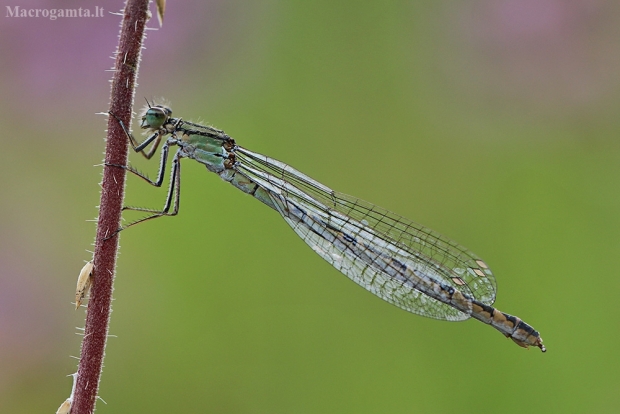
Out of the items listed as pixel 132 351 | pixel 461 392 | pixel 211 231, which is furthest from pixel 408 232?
pixel 132 351

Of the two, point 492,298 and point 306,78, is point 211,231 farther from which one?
point 492,298

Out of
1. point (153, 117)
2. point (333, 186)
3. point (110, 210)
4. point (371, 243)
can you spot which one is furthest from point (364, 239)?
point (110, 210)

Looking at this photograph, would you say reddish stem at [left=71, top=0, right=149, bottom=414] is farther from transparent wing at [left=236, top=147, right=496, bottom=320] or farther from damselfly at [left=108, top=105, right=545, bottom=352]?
transparent wing at [left=236, top=147, right=496, bottom=320]

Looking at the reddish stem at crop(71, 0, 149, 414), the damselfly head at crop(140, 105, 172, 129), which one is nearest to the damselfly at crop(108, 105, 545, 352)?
the damselfly head at crop(140, 105, 172, 129)

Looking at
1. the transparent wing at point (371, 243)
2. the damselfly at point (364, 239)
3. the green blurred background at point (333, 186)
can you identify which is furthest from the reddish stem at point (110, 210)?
the green blurred background at point (333, 186)

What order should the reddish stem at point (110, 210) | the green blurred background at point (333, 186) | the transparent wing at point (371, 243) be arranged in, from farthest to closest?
the green blurred background at point (333, 186)
the transparent wing at point (371, 243)
the reddish stem at point (110, 210)

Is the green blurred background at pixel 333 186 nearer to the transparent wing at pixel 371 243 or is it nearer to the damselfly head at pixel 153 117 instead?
the transparent wing at pixel 371 243
